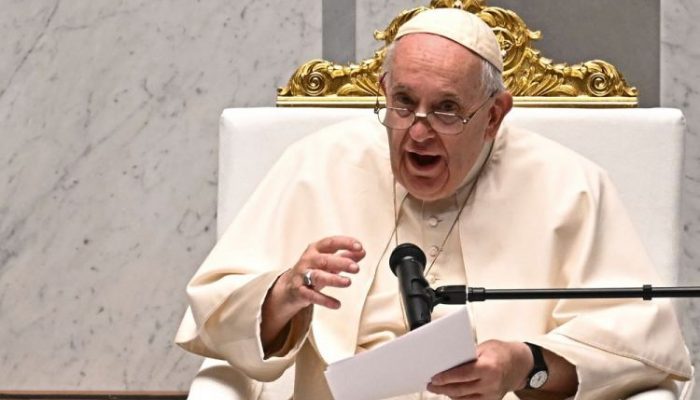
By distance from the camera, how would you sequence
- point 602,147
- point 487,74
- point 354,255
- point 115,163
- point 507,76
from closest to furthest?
Answer: point 354,255 → point 487,74 → point 602,147 → point 507,76 → point 115,163

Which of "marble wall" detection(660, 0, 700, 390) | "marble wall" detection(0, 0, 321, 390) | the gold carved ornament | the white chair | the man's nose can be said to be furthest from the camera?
"marble wall" detection(0, 0, 321, 390)

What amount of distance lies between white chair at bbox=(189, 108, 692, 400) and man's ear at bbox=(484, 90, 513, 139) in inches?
12.0

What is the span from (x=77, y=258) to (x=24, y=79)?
61 centimetres

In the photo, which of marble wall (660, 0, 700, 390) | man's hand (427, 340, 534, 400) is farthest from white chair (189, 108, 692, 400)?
man's hand (427, 340, 534, 400)

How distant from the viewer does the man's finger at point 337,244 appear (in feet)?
8.92

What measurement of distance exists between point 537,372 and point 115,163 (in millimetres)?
1888

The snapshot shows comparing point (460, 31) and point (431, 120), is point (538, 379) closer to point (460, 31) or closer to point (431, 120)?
point (431, 120)

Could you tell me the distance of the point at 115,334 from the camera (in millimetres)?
4418

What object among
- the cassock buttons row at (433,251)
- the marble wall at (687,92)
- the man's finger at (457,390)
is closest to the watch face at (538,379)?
the man's finger at (457,390)

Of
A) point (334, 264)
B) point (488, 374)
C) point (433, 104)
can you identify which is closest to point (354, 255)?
point (334, 264)

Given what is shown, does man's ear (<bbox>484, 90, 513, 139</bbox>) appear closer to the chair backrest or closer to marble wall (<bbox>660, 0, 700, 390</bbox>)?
the chair backrest

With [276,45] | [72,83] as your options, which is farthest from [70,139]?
[276,45]

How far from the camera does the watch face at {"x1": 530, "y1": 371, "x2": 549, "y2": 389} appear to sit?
117 inches

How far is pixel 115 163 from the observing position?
4.37 meters
